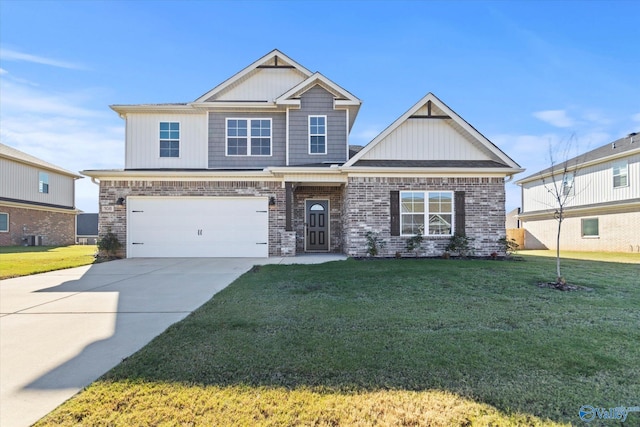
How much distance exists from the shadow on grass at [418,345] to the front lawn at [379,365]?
15mm

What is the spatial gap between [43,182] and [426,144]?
26.0m

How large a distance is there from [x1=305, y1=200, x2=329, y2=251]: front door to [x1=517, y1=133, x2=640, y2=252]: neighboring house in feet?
35.3

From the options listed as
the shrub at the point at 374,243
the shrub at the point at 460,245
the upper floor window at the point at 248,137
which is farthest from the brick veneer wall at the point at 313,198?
the shrub at the point at 460,245

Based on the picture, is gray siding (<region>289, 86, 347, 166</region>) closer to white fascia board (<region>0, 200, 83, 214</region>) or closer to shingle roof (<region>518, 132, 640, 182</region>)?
shingle roof (<region>518, 132, 640, 182</region>)

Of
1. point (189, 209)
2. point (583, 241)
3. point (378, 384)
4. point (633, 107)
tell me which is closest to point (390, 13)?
point (189, 209)

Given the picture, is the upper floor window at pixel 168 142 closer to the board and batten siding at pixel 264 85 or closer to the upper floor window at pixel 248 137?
the upper floor window at pixel 248 137

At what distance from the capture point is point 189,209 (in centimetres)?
1227

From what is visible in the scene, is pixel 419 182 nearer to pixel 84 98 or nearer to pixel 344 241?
pixel 344 241

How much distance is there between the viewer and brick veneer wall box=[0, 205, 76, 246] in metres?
20.3

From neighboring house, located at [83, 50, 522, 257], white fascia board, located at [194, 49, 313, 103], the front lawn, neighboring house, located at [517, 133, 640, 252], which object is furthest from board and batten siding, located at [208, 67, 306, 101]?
neighboring house, located at [517, 133, 640, 252]

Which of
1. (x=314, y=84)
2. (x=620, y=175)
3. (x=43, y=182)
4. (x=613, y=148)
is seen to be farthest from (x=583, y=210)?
(x=43, y=182)

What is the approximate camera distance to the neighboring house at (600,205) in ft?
53.2

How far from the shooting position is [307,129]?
12938mm

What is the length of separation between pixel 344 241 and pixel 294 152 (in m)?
4.02
